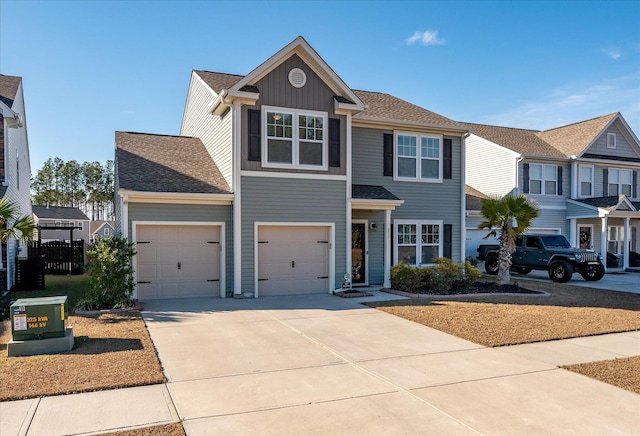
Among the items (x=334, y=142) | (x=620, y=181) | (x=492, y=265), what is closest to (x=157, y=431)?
(x=334, y=142)

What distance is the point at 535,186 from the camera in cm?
2250

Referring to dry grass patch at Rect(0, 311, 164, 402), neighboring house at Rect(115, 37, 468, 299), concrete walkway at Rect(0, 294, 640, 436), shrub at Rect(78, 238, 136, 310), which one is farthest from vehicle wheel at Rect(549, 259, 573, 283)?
dry grass patch at Rect(0, 311, 164, 402)

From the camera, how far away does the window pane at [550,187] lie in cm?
2272

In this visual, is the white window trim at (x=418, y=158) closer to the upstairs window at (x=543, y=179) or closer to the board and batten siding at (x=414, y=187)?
the board and batten siding at (x=414, y=187)

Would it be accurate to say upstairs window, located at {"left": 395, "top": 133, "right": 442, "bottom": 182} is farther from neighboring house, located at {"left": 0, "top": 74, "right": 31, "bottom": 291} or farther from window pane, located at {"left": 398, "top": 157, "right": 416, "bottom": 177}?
neighboring house, located at {"left": 0, "top": 74, "right": 31, "bottom": 291}

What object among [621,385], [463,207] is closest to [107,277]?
[621,385]

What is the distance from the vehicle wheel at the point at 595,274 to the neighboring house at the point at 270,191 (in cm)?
824

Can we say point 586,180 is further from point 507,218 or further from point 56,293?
point 56,293

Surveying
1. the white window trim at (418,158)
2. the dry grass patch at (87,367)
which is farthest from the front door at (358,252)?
the dry grass patch at (87,367)

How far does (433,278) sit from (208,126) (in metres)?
8.93

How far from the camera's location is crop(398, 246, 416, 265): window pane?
1615 cm

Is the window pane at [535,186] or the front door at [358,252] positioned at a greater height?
the window pane at [535,186]

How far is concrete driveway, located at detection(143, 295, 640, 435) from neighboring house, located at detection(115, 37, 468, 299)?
3.69 meters

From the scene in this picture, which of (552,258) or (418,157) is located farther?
(552,258)
